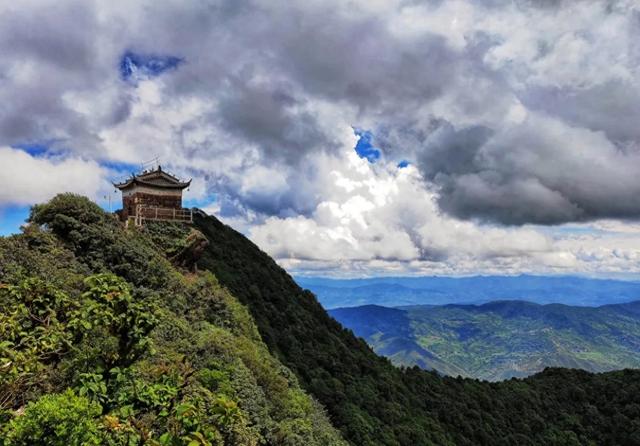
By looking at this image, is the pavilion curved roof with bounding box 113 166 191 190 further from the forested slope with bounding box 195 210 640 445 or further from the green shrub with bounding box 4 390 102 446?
the green shrub with bounding box 4 390 102 446

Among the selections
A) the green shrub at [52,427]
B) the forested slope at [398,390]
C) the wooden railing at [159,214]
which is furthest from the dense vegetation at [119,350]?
the forested slope at [398,390]

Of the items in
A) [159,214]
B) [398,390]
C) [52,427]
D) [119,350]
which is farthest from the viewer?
[398,390]

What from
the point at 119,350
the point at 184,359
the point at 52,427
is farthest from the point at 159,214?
the point at 52,427

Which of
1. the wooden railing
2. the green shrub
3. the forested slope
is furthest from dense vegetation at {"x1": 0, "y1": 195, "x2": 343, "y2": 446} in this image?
the forested slope

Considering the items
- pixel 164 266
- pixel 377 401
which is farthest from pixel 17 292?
pixel 377 401

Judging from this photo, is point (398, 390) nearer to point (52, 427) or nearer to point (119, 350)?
point (119, 350)

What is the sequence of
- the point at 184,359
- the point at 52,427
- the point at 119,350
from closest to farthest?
the point at 52,427
the point at 119,350
the point at 184,359
